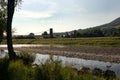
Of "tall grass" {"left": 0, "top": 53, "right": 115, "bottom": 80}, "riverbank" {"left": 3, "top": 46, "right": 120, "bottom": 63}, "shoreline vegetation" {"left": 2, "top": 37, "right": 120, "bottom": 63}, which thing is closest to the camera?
"tall grass" {"left": 0, "top": 53, "right": 115, "bottom": 80}

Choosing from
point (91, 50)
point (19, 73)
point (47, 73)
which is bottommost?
point (91, 50)

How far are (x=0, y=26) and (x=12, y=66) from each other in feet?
71.0

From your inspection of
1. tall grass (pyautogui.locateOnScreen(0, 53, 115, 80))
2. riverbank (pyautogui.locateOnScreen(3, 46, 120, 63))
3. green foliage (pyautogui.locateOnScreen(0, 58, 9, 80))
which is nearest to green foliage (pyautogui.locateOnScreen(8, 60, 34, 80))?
tall grass (pyautogui.locateOnScreen(0, 53, 115, 80))

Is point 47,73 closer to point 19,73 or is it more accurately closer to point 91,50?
point 19,73

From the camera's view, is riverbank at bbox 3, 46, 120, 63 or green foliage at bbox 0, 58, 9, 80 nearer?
green foliage at bbox 0, 58, 9, 80

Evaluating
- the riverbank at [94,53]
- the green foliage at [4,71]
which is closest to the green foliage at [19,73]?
the green foliage at [4,71]

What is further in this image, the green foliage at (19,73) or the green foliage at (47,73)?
the green foliage at (19,73)

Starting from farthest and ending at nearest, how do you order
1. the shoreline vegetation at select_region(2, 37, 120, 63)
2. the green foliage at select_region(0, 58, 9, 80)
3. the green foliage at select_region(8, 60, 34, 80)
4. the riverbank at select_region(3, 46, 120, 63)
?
the shoreline vegetation at select_region(2, 37, 120, 63) → the riverbank at select_region(3, 46, 120, 63) → the green foliage at select_region(0, 58, 9, 80) → the green foliage at select_region(8, 60, 34, 80)

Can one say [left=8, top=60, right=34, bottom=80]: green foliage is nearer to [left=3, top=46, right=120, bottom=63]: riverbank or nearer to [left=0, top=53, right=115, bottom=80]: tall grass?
[left=0, top=53, right=115, bottom=80]: tall grass

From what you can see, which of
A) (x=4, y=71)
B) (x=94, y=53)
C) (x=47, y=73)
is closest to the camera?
(x=47, y=73)

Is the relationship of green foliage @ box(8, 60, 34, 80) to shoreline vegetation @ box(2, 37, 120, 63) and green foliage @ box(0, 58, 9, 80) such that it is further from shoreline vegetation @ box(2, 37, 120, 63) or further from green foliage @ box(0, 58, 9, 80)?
shoreline vegetation @ box(2, 37, 120, 63)

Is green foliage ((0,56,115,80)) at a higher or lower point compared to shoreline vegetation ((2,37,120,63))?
higher

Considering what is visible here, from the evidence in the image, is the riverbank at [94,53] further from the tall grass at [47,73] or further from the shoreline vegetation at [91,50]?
the tall grass at [47,73]

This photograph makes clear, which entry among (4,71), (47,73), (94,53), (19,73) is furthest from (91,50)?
(47,73)
